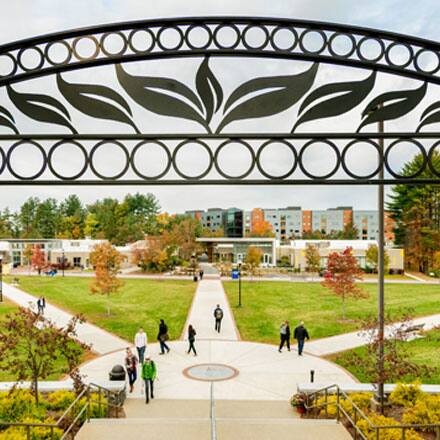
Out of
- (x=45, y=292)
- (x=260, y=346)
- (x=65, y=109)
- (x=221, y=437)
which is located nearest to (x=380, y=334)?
(x=221, y=437)

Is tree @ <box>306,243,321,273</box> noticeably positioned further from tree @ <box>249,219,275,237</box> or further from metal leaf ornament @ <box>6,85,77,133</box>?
metal leaf ornament @ <box>6,85,77,133</box>

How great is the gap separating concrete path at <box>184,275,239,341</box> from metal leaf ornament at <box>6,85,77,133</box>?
1463 cm

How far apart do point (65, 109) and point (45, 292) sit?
3011cm

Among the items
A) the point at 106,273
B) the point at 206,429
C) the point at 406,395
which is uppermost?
the point at 106,273

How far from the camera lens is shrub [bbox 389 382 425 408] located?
31.3ft

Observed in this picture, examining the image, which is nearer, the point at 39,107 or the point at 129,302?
the point at 39,107

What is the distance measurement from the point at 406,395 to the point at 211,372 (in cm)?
555

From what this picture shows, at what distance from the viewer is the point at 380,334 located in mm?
9242

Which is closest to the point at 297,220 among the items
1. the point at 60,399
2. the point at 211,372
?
the point at 211,372

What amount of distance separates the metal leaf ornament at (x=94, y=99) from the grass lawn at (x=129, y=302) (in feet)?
48.2

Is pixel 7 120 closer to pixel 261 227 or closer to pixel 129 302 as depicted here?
pixel 129 302

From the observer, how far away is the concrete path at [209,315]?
17.7 metres

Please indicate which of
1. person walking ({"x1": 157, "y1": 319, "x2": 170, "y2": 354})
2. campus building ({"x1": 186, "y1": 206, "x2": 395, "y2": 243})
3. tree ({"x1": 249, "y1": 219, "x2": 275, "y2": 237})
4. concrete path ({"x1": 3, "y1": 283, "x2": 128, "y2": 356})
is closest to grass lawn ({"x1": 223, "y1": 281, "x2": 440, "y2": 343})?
person walking ({"x1": 157, "y1": 319, "x2": 170, "y2": 354})

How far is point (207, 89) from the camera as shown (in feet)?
11.7
